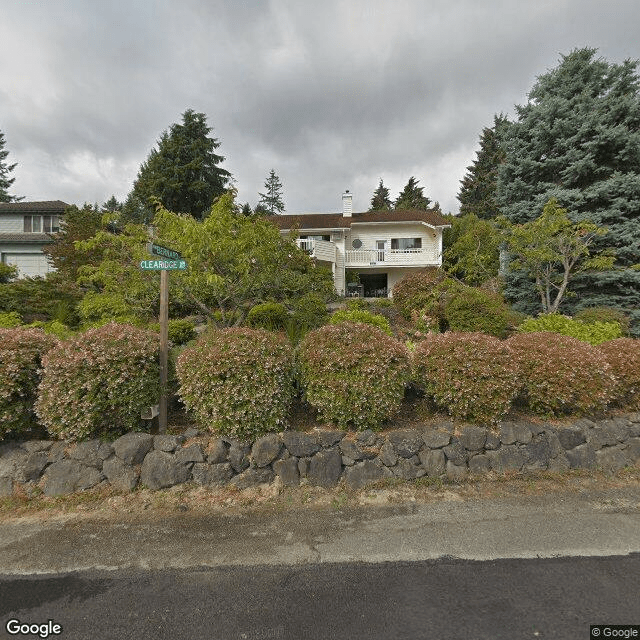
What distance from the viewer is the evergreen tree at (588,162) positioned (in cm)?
906

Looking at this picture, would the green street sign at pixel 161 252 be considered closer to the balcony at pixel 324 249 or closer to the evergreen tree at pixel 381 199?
the balcony at pixel 324 249

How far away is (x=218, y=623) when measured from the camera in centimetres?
196

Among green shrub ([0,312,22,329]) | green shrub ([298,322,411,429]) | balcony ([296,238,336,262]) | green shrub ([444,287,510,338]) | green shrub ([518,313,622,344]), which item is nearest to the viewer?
green shrub ([298,322,411,429])

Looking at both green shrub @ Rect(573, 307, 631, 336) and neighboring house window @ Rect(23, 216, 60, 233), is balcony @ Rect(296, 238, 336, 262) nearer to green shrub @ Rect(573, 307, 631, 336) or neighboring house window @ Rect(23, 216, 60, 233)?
green shrub @ Rect(573, 307, 631, 336)

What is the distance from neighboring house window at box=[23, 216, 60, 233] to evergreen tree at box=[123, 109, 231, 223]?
15.0ft

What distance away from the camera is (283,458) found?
3510 mm

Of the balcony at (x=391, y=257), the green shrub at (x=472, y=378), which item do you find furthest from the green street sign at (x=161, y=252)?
the balcony at (x=391, y=257)

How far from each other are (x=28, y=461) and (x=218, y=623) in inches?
115

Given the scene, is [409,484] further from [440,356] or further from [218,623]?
[218,623]

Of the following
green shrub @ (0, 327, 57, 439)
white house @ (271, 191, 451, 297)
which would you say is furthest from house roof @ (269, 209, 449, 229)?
green shrub @ (0, 327, 57, 439)

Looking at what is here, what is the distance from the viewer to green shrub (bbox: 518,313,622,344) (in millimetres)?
6141

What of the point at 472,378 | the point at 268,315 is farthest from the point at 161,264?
the point at 268,315

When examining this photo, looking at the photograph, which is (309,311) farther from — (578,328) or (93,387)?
(578,328)

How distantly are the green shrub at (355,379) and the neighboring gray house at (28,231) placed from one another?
78.7ft
